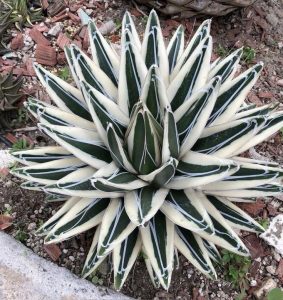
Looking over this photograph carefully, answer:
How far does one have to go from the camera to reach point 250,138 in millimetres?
1690

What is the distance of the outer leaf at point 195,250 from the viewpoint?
5.90ft

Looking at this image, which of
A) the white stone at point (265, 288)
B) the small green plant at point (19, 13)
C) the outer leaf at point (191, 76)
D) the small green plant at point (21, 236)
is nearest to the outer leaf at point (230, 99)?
the outer leaf at point (191, 76)

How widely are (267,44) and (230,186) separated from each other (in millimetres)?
1509

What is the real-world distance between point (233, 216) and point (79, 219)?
1.74ft

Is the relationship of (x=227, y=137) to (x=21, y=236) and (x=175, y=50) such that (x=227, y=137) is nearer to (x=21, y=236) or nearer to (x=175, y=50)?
(x=175, y=50)

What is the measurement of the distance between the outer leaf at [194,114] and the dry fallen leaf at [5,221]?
0.89 metres

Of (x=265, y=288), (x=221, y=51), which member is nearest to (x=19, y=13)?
(x=221, y=51)

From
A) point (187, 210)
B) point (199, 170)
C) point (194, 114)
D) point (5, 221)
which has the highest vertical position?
point (194, 114)

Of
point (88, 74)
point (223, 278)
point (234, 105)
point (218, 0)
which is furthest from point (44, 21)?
point (223, 278)

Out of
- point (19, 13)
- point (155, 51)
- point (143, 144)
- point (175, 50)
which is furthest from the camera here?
point (19, 13)

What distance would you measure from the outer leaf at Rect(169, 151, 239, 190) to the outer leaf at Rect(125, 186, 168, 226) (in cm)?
5

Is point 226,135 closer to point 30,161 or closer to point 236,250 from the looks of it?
point 236,250

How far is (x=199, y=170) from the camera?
1634mm

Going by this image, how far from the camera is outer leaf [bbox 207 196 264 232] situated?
185 centimetres
